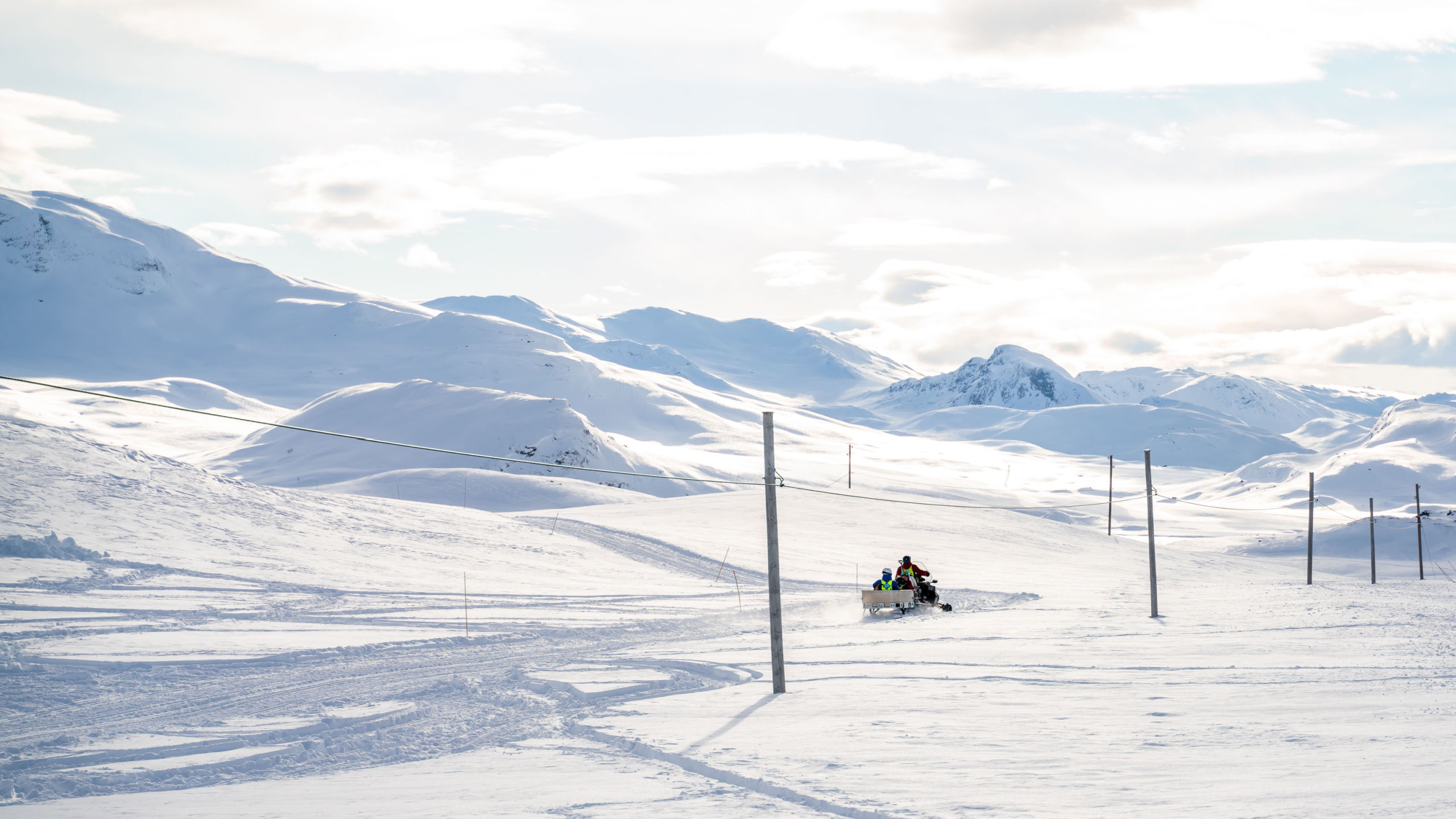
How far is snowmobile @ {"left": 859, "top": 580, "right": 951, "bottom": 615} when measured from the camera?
2752cm

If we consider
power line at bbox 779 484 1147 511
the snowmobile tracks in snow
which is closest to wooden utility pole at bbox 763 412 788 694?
the snowmobile tracks in snow

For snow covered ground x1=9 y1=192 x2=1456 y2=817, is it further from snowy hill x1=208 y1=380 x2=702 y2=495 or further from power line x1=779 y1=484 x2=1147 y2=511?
snowy hill x1=208 y1=380 x2=702 y2=495

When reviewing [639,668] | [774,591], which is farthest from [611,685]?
[774,591]

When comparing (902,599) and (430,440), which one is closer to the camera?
(902,599)

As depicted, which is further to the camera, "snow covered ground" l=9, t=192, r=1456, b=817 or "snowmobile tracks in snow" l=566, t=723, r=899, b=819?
"snow covered ground" l=9, t=192, r=1456, b=817

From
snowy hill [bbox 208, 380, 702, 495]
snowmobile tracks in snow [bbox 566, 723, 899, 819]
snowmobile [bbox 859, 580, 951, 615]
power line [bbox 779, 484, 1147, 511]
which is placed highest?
snowy hill [bbox 208, 380, 702, 495]

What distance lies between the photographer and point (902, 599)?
27.7 m

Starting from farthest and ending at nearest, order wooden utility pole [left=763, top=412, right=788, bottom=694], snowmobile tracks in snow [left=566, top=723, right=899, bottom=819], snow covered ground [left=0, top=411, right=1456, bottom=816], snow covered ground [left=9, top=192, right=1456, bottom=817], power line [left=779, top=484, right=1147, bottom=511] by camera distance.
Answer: power line [left=779, top=484, right=1147, bottom=511] < wooden utility pole [left=763, top=412, right=788, bottom=694] < snow covered ground [left=9, top=192, right=1456, bottom=817] < snow covered ground [left=0, top=411, right=1456, bottom=816] < snowmobile tracks in snow [left=566, top=723, right=899, bottom=819]

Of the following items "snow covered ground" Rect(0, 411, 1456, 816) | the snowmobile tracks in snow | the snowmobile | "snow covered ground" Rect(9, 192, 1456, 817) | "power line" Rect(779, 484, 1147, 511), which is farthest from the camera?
"power line" Rect(779, 484, 1147, 511)

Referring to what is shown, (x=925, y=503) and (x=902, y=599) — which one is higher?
(x=925, y=503)

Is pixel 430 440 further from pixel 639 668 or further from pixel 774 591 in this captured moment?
pixel 774 591

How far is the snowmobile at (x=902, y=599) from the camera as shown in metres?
27.5

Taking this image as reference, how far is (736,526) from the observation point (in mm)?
49688

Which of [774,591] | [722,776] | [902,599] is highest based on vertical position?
[774,591]
